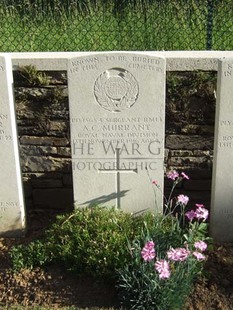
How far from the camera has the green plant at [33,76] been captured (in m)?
4.24

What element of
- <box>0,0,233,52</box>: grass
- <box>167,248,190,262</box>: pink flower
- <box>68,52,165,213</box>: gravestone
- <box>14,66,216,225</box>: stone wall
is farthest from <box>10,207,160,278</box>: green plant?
<box>0,0,233,52</box>: grass

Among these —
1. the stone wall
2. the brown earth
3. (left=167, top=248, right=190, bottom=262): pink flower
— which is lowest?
the brown earth

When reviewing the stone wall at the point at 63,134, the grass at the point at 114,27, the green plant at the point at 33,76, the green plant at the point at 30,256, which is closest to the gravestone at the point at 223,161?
the stone wall at the point at 63,134

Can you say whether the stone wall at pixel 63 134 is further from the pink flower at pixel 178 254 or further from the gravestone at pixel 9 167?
the pink flower at pixel 178 254

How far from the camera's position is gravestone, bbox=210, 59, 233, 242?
3602 millimetres

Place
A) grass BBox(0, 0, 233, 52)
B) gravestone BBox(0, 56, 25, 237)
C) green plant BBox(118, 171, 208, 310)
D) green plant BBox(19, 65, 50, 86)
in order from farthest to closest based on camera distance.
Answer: grass BBox(0, 0, 233, 52), green plant BBox(19, 65, 50, 86), gravestone BBox(0, 56, 25, 237), green plant BBox(118, 171, 208, 310)

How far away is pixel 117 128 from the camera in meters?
3.76

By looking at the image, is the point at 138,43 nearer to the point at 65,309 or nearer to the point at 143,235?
the point at 143,235

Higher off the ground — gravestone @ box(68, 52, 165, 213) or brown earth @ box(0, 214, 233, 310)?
gravestone @ box(68, 52, 165, 213)

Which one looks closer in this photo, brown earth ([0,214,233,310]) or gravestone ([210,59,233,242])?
brown earth ([0,214,233,310])

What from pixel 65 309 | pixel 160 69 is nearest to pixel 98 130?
pixel 160 69

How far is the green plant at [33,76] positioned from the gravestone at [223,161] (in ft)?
5.11

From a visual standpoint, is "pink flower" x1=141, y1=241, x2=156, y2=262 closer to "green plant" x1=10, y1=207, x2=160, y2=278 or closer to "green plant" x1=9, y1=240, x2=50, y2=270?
"green plant" x1=10, y1=207, x2=160, y2=278

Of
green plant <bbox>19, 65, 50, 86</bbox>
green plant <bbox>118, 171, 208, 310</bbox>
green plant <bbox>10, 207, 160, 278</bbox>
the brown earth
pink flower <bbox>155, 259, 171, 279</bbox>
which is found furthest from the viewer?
green plant <bbox>19, 65, 50, 86</bbox>
